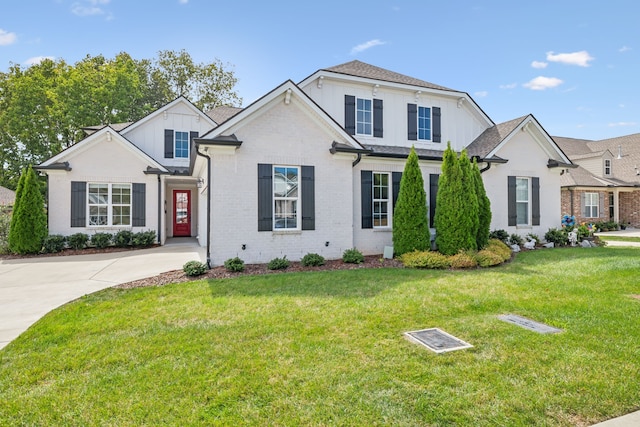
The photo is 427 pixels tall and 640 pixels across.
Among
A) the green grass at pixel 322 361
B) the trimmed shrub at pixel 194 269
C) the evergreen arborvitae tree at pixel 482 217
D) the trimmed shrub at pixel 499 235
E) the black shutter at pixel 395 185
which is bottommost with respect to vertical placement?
the green grass at pixel 322 361

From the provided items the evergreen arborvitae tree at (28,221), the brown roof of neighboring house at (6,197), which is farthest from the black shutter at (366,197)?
the brown roof of neighboring house at (6,197)

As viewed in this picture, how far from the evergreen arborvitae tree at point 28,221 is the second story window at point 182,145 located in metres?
5.72

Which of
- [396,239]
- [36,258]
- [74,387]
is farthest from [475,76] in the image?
[36,258]

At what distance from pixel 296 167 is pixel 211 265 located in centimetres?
354

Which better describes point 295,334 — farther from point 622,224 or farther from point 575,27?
point 622,224

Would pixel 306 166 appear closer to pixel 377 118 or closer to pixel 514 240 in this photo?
pixel 377 118

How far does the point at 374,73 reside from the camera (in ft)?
43.1

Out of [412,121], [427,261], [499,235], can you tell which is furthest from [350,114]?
[499,235]

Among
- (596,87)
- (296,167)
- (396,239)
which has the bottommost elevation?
(396,239)

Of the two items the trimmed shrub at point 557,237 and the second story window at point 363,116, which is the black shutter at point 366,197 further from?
the trimmed shrub at point 557,237

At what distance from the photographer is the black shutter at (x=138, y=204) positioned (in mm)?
13702

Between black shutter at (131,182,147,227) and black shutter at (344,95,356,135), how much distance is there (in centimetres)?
867

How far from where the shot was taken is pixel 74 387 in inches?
120

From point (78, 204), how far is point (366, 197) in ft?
36.1
